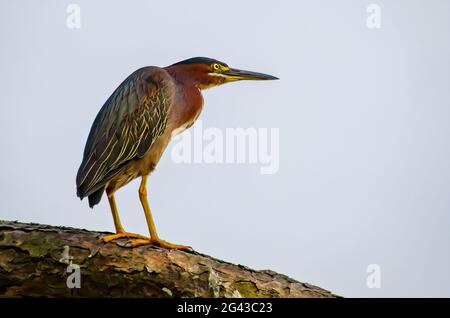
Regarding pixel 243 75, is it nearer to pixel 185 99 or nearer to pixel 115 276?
pixel 185 99

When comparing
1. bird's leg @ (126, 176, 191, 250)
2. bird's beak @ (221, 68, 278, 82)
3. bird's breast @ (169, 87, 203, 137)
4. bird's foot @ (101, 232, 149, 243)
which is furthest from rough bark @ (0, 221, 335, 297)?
bird's beak @ (221, 68, 278, 82)

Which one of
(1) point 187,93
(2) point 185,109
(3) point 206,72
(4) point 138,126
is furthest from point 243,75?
(4) point 138,126

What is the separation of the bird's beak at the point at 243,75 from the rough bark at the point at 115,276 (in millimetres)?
2422

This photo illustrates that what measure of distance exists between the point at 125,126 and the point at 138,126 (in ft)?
0.38

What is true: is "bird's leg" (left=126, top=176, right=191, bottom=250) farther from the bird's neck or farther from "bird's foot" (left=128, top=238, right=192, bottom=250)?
the bird's neck

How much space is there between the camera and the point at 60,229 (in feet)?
17.5

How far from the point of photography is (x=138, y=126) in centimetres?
621

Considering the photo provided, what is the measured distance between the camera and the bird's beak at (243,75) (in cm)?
695

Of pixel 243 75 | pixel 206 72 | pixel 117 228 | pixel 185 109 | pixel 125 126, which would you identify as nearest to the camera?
pixel 117 228

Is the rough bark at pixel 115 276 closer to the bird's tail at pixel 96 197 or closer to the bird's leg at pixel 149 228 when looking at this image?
the bird's leg at pixel 149 228
